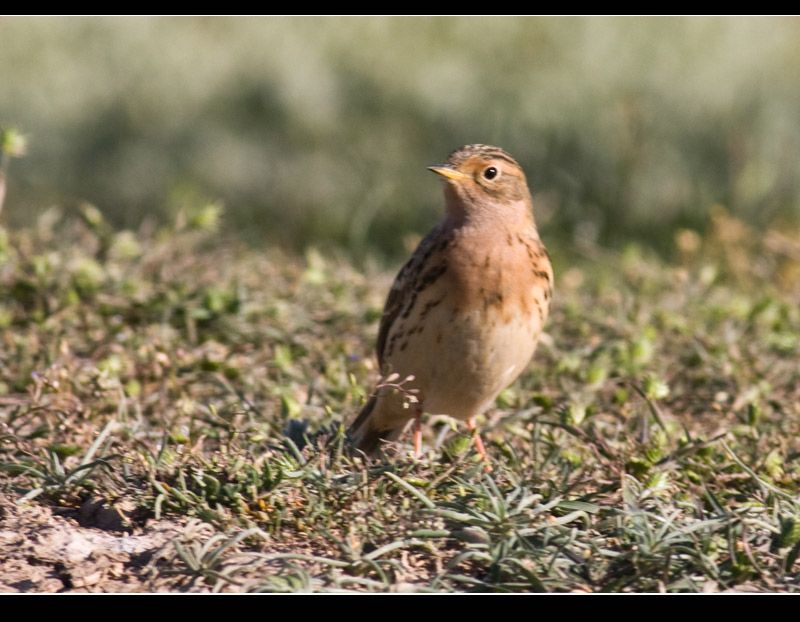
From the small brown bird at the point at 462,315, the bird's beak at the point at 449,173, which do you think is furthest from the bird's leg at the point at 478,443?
the bird's beak at the point at 449,173

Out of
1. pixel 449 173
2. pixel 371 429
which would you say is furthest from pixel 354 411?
pixel 449 173

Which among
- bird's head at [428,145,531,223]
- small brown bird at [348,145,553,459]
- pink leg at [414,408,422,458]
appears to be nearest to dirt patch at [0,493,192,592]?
small brown bird at [348,145,553,459]

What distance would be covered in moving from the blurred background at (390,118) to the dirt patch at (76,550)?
4782 millimetres

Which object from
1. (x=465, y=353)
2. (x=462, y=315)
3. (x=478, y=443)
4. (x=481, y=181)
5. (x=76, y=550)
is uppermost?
(x=481, y=181)

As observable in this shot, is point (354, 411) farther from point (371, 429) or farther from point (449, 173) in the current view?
point (449, 173)

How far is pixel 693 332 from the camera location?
7.88 metres

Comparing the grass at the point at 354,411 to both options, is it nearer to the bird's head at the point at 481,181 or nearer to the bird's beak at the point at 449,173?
the bird's head at the point at 481,181

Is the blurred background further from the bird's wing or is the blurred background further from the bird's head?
the bird's wing

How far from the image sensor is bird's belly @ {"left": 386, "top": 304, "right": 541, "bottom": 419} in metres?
6.22

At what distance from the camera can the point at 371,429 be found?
6566 millimetres

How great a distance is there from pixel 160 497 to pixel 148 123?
710 cm

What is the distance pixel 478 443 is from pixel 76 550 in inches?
68.9

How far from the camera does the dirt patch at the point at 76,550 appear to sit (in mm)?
4805

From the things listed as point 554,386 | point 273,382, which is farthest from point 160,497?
point 554,386
